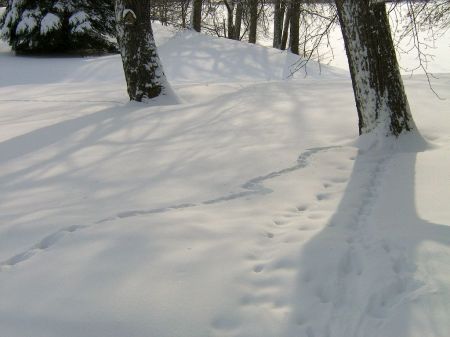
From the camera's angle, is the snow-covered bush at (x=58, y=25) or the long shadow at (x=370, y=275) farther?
the snow-covered bush at (x=58, y=25)

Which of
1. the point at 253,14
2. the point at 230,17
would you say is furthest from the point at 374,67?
the point at 230,17

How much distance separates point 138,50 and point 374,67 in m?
3.59

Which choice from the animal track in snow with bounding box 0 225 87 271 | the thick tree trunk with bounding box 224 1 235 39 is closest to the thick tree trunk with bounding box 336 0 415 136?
the animal track in snow with bounding box 0 225 87 271

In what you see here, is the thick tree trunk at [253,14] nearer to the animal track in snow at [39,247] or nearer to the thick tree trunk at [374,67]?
the thick tree trunk at [374,67]

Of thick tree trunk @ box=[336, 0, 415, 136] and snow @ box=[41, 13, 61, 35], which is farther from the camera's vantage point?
snow @ box=[41, 13, 61, 35]

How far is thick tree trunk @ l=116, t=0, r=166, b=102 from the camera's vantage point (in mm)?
6727

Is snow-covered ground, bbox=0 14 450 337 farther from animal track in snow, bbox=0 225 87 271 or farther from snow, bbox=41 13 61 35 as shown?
snow, bbox=41 13 61 35

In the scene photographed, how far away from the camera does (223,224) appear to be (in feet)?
10.7

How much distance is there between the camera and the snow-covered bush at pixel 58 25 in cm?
1342

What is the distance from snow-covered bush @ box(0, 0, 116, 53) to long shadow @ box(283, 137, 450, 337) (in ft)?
39.2

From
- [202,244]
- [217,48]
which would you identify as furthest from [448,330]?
[217,48]

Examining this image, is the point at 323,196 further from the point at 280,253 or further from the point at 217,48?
the point at 217,48

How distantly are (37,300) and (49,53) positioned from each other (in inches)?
545

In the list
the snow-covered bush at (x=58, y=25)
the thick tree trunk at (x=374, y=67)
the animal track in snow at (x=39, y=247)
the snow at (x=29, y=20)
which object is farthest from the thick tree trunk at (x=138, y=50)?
the snow at (x=29, y=20)
